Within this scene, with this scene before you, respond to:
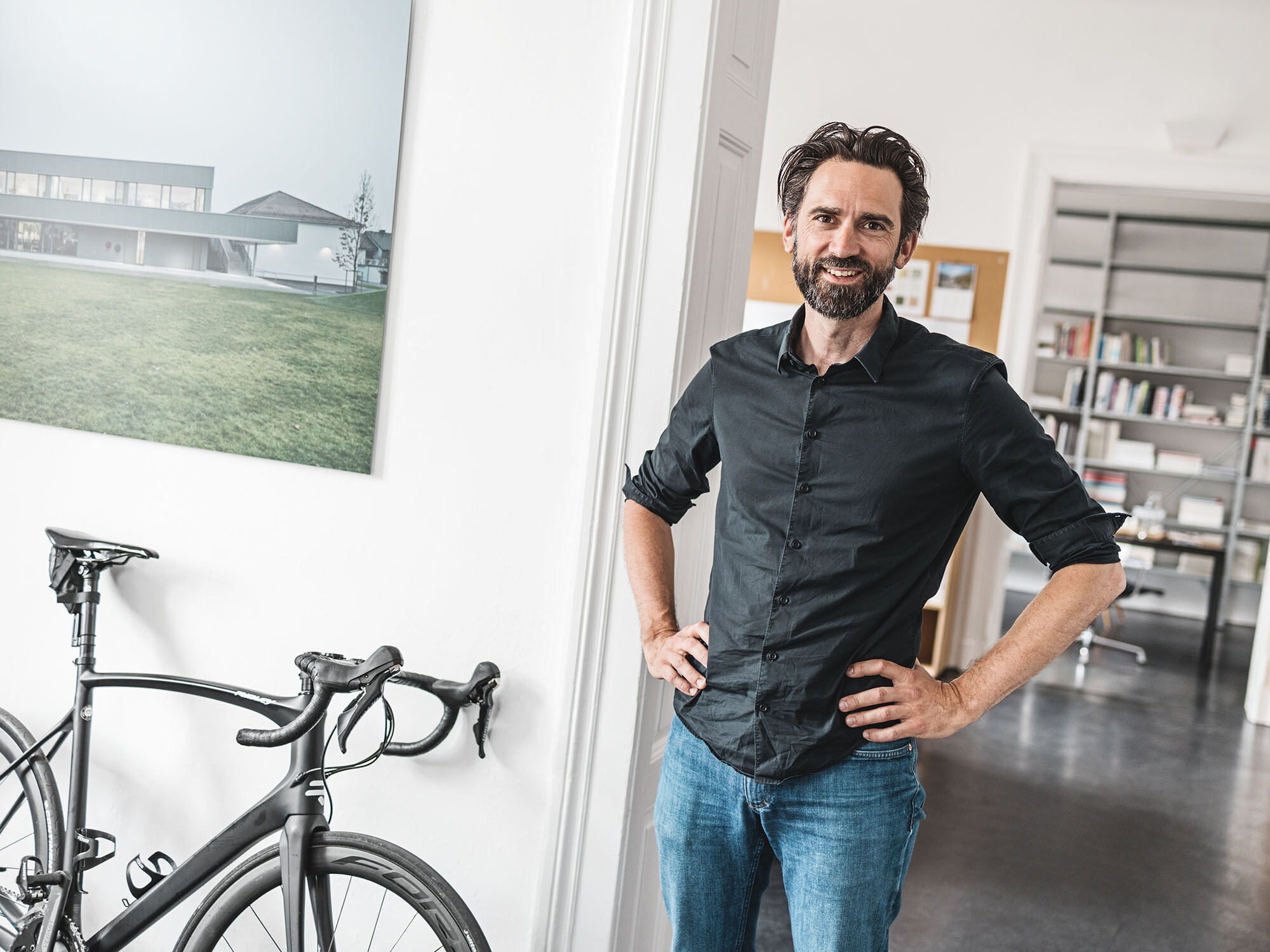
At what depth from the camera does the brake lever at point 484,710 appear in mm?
1926

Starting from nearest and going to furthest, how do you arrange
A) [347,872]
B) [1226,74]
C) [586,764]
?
[347,872], [586,764], [1226,74]

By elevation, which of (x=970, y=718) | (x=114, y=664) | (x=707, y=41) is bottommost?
Answer: (x=114, y=664)

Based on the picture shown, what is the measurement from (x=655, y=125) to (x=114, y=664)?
155 centimetres

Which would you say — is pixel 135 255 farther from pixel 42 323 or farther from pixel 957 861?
pixel 957 861

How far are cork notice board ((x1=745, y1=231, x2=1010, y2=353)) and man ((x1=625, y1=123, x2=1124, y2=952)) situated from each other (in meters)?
3.94

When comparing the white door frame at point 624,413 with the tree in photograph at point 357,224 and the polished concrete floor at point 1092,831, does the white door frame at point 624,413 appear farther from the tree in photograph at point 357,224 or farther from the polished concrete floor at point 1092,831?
the polished concrete floor at point 1092,831

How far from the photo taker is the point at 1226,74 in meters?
5.09

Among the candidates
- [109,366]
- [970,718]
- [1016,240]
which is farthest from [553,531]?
[1016,240]

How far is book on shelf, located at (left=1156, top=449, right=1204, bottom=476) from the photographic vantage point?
329 inches

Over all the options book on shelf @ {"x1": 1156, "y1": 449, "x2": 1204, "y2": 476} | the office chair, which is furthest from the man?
book on shelf @ {"x1": 1156, "y1": 449, "x2": 1204, "y2": 476}

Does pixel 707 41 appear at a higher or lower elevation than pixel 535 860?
higher

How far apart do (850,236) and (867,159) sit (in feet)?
0.36

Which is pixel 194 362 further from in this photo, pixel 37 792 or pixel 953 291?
pixel 953 291

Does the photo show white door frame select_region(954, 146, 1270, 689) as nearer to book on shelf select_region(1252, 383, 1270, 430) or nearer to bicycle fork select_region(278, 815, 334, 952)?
book on shelf select_region(1252, 383, 1270, 430)
